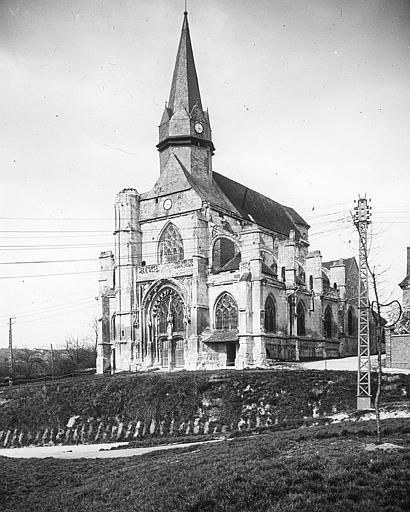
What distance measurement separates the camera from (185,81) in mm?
48938

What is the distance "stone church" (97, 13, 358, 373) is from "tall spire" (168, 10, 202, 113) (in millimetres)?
104

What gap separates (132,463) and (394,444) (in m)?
6.61

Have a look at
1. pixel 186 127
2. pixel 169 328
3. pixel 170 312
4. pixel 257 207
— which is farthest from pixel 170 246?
pixel 257 207

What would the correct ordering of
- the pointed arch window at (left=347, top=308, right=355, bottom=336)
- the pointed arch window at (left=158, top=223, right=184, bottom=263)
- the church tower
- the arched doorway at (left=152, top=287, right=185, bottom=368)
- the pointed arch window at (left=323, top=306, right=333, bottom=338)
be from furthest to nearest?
the pointed arch window at (left=347, top=308, right=355, bottom=336) → the pointed arch window at (left=323, top=306, right=333, bottom=338) → the church tower → the pointed arch window at (left=158, top=223, right=184, bottom=263) → the arched doorway at (left=152, top=287, right=185, bottom=368)

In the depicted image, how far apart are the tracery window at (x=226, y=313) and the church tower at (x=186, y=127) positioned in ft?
37.9

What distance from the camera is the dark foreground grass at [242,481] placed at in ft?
29.8

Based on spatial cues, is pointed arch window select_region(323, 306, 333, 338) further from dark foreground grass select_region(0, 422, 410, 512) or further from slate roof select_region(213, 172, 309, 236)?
dark foreground grass select_region(0, 422, 410, 512)

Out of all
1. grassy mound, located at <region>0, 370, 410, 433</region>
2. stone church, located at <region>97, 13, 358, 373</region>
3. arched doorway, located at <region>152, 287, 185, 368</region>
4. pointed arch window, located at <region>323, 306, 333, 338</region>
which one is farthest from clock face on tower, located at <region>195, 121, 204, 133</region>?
grassy mound, located at <region>0, 370, 410, 433</region>

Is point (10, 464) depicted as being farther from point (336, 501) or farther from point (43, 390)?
point (43, 390)

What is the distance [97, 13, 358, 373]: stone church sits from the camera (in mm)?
39781

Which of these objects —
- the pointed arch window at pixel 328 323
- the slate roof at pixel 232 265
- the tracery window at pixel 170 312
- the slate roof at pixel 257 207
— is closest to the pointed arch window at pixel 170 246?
the tracery window at pixel 170 312

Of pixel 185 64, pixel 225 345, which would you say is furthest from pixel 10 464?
pixel 185 64

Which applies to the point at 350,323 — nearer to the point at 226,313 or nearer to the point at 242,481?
the point at 226,313

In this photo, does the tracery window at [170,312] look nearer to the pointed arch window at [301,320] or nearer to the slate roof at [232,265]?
the slate roof at [232,265]
